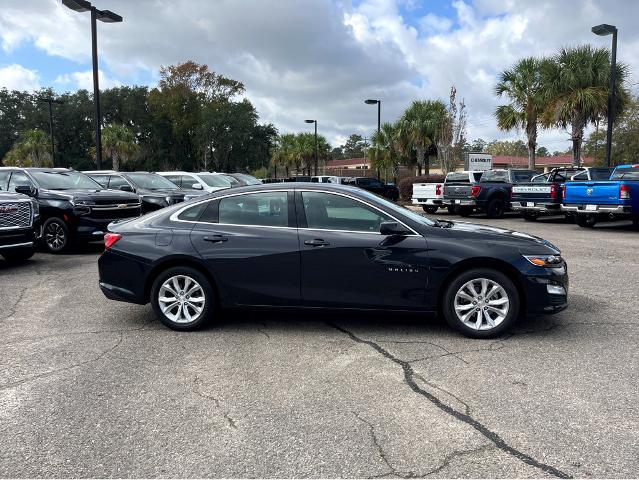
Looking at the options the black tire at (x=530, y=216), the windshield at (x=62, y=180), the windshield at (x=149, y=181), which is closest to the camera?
the windshield at (x=62, y=180)

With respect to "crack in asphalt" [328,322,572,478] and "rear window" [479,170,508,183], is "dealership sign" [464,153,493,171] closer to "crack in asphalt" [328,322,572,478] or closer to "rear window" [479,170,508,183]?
"rear window" [479,170,508,183]

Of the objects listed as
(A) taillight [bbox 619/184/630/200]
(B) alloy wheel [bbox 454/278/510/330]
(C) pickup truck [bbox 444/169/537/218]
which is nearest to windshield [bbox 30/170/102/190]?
(B) alloy wheel [bbox 454/278/510/330]

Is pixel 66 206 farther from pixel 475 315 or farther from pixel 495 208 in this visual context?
pixel 495 208

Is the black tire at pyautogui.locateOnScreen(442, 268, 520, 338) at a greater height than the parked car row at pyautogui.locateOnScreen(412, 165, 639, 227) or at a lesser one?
lesser

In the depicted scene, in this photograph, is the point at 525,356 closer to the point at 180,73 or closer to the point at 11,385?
the point at 11,385

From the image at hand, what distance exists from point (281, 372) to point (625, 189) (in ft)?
42.6

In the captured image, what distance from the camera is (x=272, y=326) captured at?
5.70 metres

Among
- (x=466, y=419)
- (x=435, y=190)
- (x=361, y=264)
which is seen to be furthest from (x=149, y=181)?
(x=466, y=419)

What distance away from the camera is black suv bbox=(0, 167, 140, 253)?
35.4ft

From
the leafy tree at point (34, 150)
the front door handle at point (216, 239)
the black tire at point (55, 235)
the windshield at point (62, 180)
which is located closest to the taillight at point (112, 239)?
the front door handle at point (216, 239)

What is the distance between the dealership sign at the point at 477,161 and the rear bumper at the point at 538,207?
43.3 feet

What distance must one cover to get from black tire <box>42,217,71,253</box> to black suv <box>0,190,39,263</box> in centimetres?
114

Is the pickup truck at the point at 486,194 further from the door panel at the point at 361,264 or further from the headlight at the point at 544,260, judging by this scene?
the door panel at the point at 361,264

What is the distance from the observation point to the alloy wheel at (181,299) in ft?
18.1
